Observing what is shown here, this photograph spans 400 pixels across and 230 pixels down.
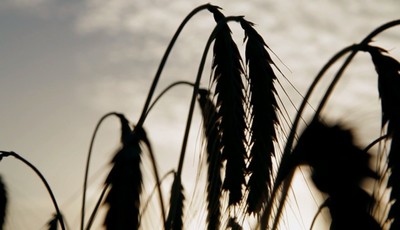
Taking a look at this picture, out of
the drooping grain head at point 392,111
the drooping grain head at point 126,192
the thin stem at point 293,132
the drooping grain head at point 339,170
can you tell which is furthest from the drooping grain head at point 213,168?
the drooping grain head at point 392,111

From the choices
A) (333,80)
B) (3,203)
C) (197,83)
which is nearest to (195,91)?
(197,83)

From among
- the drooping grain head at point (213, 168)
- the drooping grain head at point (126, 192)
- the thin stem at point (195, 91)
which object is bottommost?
the drooping grain head at point (126, 192)

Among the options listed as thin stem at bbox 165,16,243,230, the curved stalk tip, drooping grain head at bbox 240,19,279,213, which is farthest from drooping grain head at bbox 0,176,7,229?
drooping grain head at bbox 240,19,279,213

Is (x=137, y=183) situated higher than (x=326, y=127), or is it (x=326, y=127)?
(x=326, y=127)

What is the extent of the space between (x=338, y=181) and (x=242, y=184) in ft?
2.35

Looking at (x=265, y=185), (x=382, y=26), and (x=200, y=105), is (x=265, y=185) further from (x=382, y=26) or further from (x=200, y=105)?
(x=200, y=105)

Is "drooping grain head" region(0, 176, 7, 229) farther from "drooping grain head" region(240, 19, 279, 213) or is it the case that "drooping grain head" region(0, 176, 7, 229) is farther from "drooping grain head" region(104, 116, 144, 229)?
"drooping grain head" region(240, 19, 279, 213)

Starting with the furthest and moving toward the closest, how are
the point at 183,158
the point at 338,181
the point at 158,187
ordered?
1. the point at 158,187
2. the point at 183,158
3. the point at 338,181

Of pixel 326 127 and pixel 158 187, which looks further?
pixel 158 187

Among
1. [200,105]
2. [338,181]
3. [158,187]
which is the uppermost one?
[200,105]

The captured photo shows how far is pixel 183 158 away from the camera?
601 cm

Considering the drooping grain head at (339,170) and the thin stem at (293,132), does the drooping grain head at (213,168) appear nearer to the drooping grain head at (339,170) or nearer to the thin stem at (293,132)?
the thin stem at (293,132)

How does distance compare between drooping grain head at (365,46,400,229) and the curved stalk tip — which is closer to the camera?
drooping grain head at (365,46,400,229)

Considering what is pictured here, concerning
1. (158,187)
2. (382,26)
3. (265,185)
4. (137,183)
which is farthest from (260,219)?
(158,187)
